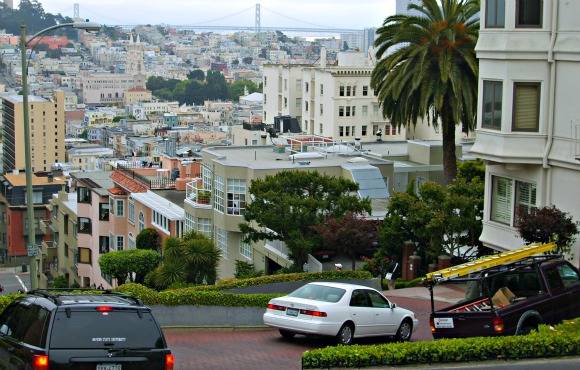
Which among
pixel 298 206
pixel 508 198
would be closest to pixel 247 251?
pixel 298 206

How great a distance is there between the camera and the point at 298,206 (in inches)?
1342

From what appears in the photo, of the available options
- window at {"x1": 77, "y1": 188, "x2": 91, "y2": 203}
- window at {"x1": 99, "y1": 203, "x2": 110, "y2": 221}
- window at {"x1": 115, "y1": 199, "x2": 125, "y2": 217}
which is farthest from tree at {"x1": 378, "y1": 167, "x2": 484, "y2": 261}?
window at {"x1": 77, "y1": 188, "x2": 91, "y2": 203}

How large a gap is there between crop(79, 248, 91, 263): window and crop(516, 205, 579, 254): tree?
43747 mm

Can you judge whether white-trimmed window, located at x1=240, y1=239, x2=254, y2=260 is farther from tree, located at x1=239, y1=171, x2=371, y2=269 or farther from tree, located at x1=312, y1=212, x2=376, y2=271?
tree, located at x1=312, y1=212, x2=376, y2=271

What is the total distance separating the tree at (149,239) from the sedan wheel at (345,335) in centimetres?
3152

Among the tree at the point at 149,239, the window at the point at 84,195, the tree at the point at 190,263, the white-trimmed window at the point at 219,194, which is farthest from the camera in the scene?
the window at the point at 84,195

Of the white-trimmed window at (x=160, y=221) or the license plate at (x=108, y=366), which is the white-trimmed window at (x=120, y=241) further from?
the license plate at (x=108, y=366)

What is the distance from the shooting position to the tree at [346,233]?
32875 mm

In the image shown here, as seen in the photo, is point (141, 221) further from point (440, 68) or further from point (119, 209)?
point (440, 68)

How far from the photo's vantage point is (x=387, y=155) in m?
50.0

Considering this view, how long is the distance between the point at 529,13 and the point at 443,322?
9590mm

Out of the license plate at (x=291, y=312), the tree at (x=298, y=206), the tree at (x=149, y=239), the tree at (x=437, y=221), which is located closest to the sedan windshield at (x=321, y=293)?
the license plate at (x=291, y=312)

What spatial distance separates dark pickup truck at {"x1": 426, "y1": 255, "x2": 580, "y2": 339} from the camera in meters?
17.6

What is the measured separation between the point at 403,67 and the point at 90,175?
121ft
